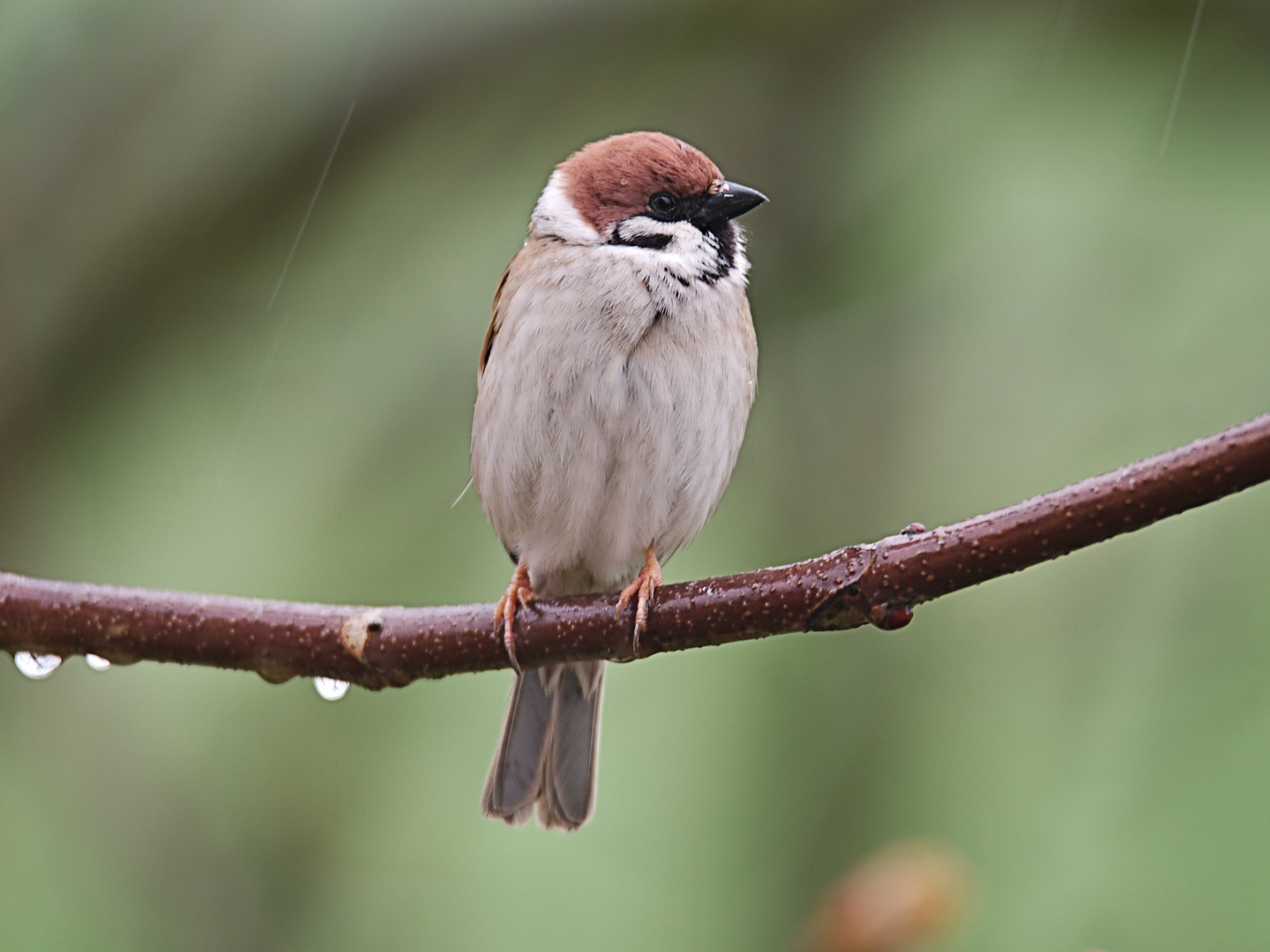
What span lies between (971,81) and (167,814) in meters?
2.31

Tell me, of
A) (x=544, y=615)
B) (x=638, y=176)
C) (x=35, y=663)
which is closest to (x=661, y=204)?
(x=638, y=176)

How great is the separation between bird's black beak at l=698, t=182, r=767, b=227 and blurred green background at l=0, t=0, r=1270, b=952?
6.4 inches

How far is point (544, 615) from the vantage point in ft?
6.37

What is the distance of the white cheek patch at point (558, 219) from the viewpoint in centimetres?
258

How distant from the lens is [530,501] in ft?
8.27

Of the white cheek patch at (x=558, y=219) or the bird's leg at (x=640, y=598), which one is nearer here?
the bird's leg at (x=640, y=598)

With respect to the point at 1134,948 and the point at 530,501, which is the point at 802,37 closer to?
the point at 530,501

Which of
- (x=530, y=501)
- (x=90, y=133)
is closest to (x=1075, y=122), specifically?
(x=530, y=501)

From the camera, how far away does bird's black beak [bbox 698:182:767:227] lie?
8.21ft

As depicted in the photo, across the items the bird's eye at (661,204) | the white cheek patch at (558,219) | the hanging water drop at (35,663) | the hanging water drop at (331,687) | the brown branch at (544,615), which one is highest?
the bird's eye at (661,204)

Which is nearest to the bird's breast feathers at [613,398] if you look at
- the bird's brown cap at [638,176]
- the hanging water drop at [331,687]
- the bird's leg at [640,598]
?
the bird's brown cap at [638,176]

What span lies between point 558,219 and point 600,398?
528 millimetres

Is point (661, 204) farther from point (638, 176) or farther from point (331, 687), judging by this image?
point (331, 687)

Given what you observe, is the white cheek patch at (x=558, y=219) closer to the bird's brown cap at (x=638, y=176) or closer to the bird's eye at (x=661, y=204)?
the bird's brown cap at (x=638, y=176)
